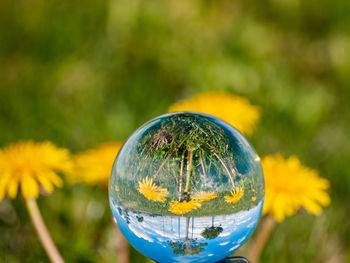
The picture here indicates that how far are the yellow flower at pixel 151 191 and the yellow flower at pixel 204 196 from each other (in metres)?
0.04

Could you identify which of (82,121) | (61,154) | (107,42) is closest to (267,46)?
(107,42)

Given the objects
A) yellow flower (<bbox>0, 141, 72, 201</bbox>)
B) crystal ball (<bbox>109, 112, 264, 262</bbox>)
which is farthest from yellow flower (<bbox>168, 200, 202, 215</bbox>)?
yellow flower (<bbox>0, 141, 72, 201</bbox>)

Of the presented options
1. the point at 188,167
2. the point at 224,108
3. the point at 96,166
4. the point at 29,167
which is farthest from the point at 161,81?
the point at 188,167

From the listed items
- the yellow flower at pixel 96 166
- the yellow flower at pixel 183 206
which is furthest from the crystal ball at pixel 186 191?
the yellow flower at pixel 96 166

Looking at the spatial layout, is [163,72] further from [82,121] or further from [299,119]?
[299,119]

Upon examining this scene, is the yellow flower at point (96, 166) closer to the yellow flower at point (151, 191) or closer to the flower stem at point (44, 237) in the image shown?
the flower stem at point (44, 237)

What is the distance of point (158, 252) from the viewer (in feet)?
2.13

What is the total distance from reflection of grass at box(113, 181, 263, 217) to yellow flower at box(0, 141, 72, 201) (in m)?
0.31

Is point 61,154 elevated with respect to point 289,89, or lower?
lower

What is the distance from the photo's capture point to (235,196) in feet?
2.05

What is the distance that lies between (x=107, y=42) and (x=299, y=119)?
122 centimetres

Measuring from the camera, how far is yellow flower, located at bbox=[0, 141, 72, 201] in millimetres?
891

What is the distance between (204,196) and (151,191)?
0.24 feet

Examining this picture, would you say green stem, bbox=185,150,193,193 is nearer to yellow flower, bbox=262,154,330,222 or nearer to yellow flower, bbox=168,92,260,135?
yellow flower, bbox=262,154,330,222
